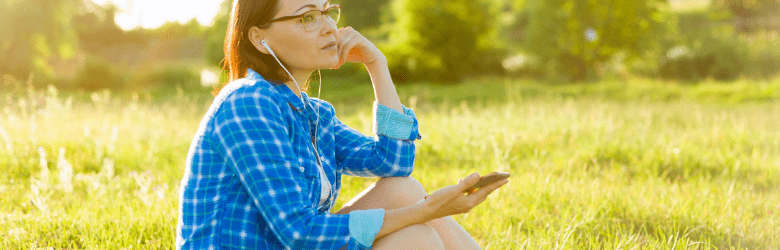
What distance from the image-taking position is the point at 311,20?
2.00 metres

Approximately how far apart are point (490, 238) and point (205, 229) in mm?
1849

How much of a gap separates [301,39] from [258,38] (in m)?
0.15

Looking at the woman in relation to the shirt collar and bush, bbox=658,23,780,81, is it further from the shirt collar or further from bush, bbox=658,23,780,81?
bush, bbox=658,23,780,81

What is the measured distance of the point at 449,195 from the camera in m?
1.74

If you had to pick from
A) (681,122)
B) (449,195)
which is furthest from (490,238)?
(681,122)

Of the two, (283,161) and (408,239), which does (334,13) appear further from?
(408,239)

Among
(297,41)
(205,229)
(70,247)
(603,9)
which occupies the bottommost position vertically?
(70,247)

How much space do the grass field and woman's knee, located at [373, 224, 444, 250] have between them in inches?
42.3

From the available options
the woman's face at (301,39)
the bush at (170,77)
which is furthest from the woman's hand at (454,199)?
the bush at (170,77)

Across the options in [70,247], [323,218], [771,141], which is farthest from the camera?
[771,141]

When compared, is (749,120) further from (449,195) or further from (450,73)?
(450,73)

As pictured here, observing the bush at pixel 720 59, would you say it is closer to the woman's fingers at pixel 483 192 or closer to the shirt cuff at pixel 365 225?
the woman's fingers at pixel 483 192

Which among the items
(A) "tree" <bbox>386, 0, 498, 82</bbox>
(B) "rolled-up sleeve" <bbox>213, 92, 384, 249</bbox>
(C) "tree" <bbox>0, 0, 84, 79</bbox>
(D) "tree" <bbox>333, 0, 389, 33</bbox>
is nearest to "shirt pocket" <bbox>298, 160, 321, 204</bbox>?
(B) "rolled-up sleeve" <bbox>213, 92, 384, 249</bbox>

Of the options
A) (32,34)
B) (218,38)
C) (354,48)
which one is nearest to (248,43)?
(354,48)
